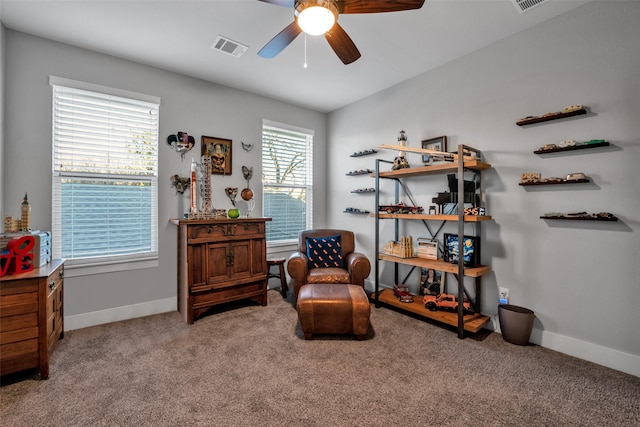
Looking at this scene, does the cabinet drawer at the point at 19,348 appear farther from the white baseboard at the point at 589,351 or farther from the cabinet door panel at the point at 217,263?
the white baseboard at the point at 589,351

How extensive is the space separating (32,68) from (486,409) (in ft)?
14.5

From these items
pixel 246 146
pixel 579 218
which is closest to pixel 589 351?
pixel 579 218

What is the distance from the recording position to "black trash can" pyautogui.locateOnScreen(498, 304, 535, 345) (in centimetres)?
237

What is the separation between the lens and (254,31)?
98.0 inches

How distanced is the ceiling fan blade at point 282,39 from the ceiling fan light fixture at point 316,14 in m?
0.18

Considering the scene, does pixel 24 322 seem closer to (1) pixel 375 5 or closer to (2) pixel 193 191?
(2) pixel 193 191

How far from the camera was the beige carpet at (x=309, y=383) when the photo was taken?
158 cm

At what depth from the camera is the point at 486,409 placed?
1635 millimetres

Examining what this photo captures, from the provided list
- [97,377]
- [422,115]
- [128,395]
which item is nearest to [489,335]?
[422,115]

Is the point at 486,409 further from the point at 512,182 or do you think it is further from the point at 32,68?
the point at 32,68

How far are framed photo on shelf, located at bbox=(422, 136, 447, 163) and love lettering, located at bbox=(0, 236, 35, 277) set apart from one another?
3.57 meters

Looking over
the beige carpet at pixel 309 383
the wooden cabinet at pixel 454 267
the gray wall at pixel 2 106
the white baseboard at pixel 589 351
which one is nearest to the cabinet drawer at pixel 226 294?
the beige carpet at pixel 309 383

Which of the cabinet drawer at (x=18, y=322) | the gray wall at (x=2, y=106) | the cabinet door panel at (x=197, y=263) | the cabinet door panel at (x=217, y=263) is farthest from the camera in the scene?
the cabinet door panel at (x=217, y=263)

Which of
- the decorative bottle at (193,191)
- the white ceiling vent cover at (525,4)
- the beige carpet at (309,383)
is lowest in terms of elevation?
the beige carpet at (309,383)
